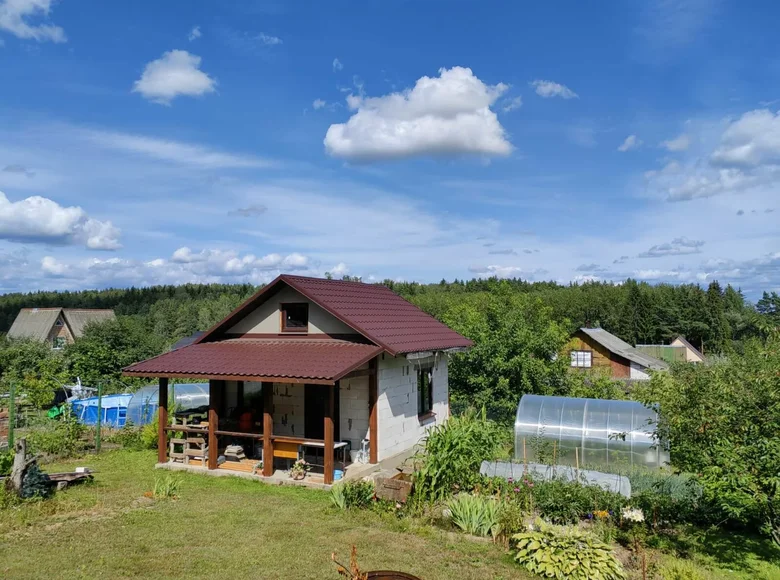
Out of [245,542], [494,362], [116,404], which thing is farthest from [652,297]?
[245,542]

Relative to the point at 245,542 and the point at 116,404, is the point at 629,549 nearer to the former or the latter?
the point at 245,542

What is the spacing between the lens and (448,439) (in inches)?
438

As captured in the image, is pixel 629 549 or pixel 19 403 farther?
pixel 19 403

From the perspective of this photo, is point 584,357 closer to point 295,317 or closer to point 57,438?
point 295,317

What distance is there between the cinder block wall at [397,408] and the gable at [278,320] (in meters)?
1.54

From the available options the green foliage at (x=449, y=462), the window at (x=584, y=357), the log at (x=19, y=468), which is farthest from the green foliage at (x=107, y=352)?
the window at (x=584, y=357)

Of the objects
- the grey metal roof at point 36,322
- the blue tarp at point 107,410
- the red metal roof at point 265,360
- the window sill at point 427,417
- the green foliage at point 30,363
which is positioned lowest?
the blue tarp at point 107,410

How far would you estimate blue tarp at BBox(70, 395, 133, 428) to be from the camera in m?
22.8

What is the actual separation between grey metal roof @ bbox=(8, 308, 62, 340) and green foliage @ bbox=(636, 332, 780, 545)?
179ft

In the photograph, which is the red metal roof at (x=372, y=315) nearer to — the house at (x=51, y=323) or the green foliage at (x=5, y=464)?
the green foliage at (x=5, y=464)

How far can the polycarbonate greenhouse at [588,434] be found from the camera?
1388 centimetres

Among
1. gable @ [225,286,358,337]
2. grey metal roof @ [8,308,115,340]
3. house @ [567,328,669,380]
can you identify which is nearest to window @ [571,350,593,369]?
house @ [567,328,669,380]

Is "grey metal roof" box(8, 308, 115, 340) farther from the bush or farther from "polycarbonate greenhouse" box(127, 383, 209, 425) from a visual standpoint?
the bush

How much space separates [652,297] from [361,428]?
72943 mm
